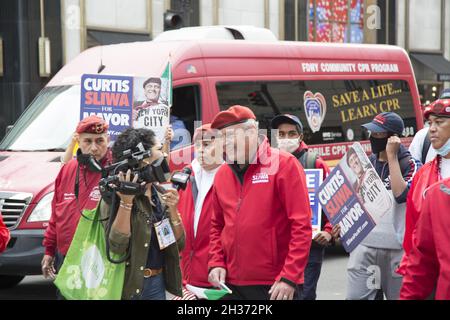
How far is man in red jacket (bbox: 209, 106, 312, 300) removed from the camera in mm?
5379

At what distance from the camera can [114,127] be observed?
318 inches

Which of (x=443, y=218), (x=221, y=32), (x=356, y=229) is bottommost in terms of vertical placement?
(x=356, y=229)

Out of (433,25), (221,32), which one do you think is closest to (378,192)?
(221,32)

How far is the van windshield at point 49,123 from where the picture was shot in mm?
10242

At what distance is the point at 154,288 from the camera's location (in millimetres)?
5383

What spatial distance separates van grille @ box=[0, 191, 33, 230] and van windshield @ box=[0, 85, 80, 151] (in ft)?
3.23

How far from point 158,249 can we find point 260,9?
76.4 ft

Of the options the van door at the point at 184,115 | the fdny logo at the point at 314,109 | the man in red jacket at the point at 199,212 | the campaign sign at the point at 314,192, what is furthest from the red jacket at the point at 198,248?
the fdny logo at the point at 314,109

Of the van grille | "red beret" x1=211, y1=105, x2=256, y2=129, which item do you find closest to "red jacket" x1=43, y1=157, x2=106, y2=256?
"red beret" x1=211, y1=105, x2=256, y2=129

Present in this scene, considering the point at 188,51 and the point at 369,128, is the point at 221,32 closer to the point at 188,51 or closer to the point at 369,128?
the point at 188,51

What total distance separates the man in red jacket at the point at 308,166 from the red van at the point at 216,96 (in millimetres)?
2721

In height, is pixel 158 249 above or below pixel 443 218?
below

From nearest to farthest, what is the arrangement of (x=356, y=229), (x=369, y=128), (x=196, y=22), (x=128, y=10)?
(x=356, y=229) → (x=369, y=128) → (x=128, y=10) → (x=196, y=22)

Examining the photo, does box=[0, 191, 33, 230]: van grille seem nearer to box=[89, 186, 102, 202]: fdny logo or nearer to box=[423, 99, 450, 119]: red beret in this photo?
box=[89, 186, 102, 202]: fdny logo
